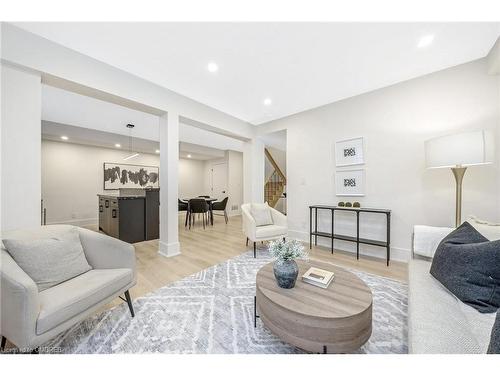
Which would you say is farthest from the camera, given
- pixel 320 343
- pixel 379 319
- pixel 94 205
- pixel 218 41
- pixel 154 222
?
pixel 94 205

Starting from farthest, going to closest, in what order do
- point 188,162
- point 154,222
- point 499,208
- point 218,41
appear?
point 188,162
point 154,222
point 499,208
point 218,41

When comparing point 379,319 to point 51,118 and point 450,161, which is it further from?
point 51,118

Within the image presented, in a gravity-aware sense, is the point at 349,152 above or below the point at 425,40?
below

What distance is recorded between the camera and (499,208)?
2123mm

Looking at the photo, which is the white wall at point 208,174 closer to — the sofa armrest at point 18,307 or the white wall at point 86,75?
the white wall at point 86,75

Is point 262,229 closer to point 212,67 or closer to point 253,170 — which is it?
point 253,170

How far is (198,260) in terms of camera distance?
2816mm

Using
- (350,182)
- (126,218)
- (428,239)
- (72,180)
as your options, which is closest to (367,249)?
(350,182)

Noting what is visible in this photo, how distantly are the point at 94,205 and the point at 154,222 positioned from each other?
9.96 ft

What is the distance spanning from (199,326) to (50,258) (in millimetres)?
1175

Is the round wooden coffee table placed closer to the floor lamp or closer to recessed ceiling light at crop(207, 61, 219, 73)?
the floor lamp

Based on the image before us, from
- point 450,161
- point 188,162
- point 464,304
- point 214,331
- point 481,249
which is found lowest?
point 214,331

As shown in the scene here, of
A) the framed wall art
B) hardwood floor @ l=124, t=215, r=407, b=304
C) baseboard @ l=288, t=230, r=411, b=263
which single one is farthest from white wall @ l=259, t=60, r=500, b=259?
the framed wall art

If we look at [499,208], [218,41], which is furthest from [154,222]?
[499,208]
